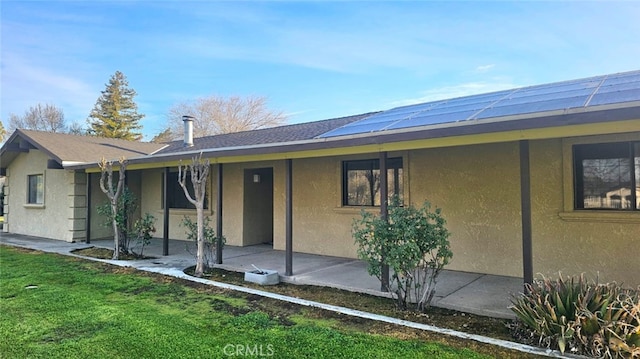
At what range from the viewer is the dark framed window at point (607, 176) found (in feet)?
19.5

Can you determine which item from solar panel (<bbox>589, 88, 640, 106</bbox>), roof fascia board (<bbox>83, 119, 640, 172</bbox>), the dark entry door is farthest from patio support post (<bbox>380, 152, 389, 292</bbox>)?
the dark entry door

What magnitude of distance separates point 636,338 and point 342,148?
13.7 feet

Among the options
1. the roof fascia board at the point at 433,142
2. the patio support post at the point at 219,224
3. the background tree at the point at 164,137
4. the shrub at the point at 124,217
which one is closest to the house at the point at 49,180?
A: the shrub at the point at 124,217

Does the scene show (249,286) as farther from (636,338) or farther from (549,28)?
(549,28)

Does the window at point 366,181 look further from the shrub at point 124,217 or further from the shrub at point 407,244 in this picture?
the shrub at point 124,217

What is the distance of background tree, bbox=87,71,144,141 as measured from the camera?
39156 millimetres

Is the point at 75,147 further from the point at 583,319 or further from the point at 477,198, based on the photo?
the point at 583,319

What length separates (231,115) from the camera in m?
34.7

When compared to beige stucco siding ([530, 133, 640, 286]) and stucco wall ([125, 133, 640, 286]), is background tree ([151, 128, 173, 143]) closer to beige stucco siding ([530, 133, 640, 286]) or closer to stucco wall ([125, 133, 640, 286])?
stucco wall ([125, 133, 640, 286])

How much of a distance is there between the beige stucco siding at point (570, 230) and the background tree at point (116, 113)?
134 feet

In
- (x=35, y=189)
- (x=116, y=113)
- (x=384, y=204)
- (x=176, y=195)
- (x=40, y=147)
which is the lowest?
(x=384, y=204)

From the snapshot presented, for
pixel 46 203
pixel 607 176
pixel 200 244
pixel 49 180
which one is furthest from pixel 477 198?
pixel 46 203

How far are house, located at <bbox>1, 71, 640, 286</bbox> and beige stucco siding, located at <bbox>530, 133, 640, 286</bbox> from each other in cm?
2

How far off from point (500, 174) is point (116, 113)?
41.1m
